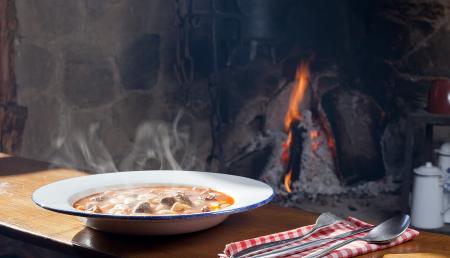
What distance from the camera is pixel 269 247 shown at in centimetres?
87

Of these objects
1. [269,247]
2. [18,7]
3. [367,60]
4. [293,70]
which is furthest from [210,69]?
[269,247]

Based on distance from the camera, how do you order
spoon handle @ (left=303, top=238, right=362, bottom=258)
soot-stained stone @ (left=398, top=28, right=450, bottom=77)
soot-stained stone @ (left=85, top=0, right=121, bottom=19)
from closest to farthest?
spoon handle @ (left=303, top=238, right=362, bottom=258) < soot-stained stone @ (left=398, top=28, right=450, bottom=77) < soot-stained stone @ (left=85, top=0, right=121, bottom=19)

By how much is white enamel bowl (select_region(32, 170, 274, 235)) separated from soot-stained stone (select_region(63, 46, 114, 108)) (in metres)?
1.55

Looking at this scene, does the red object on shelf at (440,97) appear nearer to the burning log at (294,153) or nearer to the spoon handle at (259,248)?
the burning log at (294,153)

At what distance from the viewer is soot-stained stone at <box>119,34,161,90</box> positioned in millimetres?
2631

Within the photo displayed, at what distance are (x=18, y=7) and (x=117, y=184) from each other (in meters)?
1.75

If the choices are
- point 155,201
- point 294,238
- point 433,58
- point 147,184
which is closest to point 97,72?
point 433,58

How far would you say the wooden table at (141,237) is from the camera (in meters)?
0.90

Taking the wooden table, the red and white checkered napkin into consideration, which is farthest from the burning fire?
the red and white checkered napkin

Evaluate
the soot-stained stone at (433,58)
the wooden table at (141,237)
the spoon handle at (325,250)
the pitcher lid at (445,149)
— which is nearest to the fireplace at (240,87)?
the soot-stained stone at (433,58)

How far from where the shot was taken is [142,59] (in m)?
2.64

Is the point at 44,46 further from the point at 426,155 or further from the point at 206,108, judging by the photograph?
the point at 426,155

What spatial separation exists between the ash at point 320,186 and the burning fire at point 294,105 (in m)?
0.02

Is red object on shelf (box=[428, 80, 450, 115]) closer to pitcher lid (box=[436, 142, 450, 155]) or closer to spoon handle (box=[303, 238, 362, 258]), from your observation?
pitcher lid (box=[436, 142, 450, 155])
